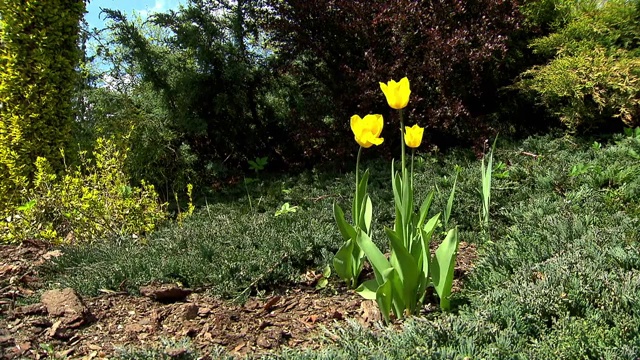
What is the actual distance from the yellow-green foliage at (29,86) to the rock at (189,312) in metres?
2.99

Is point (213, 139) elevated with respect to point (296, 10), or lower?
lower

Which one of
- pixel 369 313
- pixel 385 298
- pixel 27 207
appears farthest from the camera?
pixel 27 207

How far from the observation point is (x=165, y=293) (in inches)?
99.3

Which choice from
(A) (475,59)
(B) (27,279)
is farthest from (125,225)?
(A) (475,59)

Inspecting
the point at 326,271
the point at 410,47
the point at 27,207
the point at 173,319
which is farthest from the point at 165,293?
the point at 410,47

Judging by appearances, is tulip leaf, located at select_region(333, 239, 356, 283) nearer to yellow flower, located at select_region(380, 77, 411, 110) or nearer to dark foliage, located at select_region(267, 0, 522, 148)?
yellow flower, located at select_region(380, 77, 411, 110)

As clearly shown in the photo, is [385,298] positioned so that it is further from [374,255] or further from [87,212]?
[87,212]

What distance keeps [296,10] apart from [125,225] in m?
2.89

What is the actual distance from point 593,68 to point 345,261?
3.47 m

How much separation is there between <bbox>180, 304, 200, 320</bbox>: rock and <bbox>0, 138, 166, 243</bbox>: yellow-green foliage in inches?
58.6

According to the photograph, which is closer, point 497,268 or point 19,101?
point 497,268

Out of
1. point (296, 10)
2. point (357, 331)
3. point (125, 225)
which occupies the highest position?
point (296, 10)

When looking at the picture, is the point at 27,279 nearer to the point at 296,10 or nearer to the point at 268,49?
the point at 296,10

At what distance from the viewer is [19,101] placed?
4.62 m
